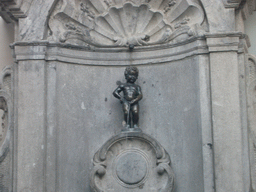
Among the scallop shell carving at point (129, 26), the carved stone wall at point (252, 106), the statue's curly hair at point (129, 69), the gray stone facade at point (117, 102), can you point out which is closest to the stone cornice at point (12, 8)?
the gray stone facade at point (117, 102)

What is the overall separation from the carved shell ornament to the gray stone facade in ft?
0.05

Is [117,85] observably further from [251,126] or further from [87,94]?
[251,126]

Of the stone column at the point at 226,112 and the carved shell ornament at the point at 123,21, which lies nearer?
the stone column at the point at 226,112

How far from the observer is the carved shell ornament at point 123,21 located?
6.77m

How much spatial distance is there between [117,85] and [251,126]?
2231 mm

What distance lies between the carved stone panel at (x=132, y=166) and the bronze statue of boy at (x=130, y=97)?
0.26 metres

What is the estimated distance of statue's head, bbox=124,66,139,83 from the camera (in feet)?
22.7

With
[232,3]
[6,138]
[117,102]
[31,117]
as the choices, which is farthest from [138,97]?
[6,138]

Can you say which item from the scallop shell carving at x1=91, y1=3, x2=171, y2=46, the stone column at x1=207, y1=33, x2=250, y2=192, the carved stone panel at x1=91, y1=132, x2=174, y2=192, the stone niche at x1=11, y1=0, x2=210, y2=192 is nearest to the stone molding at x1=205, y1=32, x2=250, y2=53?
the stone column at x1=207, y1=33, x2=250, y2=192

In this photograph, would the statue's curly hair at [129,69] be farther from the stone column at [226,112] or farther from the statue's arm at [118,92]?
the stone column at [226,112]

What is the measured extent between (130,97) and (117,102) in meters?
0.44

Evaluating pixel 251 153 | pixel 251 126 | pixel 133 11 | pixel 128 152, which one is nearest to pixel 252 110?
pixel 251 126

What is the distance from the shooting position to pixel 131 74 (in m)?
6.92

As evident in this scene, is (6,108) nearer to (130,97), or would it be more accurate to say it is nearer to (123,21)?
(130,97)
